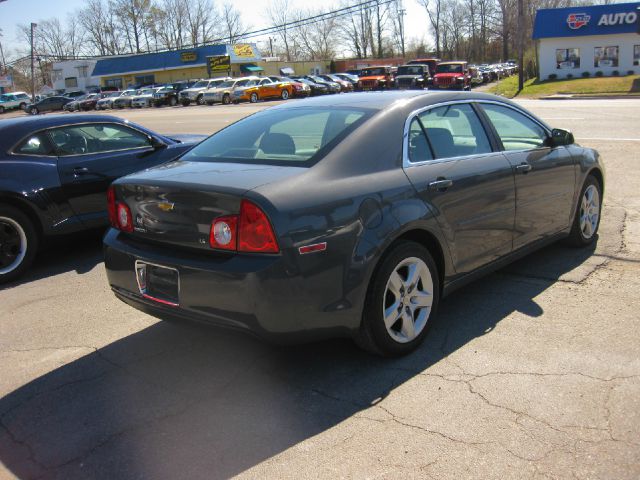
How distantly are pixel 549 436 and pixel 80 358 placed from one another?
2871 mm

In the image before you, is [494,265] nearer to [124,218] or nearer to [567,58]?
[124,218]

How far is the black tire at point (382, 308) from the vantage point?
3455mm

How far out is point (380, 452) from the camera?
9.23ft

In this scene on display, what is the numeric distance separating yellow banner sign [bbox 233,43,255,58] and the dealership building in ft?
113

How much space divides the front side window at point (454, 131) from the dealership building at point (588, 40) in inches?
1778

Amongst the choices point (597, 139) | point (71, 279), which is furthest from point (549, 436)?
point (597, 139)

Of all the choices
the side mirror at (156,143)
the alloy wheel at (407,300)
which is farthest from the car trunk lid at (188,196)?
the side mirror at (156,143)

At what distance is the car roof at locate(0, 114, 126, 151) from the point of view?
601cm

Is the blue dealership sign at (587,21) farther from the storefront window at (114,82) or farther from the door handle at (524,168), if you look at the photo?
the storefront window at (114,82)

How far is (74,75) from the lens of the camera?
8700cm

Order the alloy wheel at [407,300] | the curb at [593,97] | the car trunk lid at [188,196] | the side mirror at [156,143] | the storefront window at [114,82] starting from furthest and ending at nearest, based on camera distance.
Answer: the storefront window at [114,82] → the curb at [593,97] → the side mirror at [156,143] → the alloy wheel at [407,300] → the car trunk lid at [188,196]

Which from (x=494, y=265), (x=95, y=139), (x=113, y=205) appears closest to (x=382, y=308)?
(x=494, y=265)

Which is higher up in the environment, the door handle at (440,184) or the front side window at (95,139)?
the front side window at (95,139)

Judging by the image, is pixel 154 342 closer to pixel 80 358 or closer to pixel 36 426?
pixel 80 358
